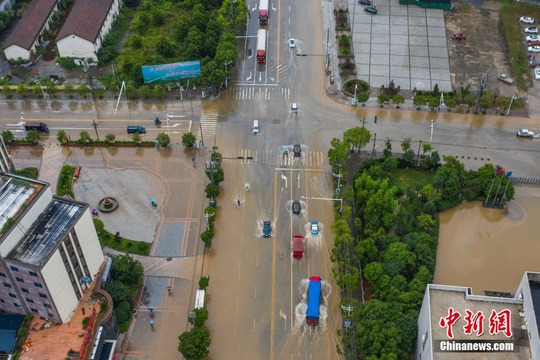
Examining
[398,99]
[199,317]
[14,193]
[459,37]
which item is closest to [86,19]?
[14,193]

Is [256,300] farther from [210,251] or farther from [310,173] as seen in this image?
[310,173]

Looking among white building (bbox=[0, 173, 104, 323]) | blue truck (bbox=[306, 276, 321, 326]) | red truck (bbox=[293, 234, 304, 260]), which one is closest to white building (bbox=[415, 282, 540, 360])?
blue truck (bbox=[306, 276, 321, 326])

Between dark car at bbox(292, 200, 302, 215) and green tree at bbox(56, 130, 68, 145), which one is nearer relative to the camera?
dark car at bbox(292, 200, 302, 215)

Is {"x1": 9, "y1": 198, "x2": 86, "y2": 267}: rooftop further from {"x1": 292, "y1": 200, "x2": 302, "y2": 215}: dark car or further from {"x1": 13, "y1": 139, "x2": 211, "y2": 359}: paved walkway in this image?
{"x1": 292, "y1": 200, "x2": 302, "y2": 215}: dark car

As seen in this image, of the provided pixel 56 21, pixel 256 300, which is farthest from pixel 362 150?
pixel 56 21

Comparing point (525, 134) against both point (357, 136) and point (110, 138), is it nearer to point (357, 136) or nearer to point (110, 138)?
point (357, 136)

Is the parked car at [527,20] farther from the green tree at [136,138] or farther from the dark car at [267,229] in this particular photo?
the green tree at [136,138]
